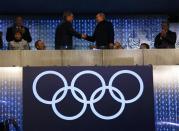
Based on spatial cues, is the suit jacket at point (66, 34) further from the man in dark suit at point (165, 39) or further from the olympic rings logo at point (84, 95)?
the man in dark suit at point (165, 39)

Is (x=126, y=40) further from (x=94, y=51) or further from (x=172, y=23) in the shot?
(x=94, y=51)

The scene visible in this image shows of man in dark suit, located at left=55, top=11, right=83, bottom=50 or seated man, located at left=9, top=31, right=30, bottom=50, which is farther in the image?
seated man, located at left=9, top=31, right=30, bottom=50

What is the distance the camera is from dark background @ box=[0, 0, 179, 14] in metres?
16.1

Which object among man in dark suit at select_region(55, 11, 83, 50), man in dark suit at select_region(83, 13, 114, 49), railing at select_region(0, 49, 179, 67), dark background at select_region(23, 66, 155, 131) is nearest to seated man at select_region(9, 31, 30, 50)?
railing at select_region(0, 49, 179, 67)

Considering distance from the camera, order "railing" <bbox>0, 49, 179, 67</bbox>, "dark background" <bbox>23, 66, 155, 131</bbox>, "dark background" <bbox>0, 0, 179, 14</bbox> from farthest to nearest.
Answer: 1. "dark background" <bbox>0, 0, 179, 14</bbox>
2. "railing" <bbox>0, 49, 179, 67</bbox>
3. "dark background" <bbox>23, 66, 155, 131</bbox>

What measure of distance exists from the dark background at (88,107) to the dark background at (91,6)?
18.1 feet

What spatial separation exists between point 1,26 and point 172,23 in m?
5.92

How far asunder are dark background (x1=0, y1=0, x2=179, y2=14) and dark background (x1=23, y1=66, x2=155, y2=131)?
217 inches

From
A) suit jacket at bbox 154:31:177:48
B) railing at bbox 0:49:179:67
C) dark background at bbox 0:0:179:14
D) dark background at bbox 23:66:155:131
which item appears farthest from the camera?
dark background at bbox 0:0:179:14

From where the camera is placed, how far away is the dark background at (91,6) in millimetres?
16119

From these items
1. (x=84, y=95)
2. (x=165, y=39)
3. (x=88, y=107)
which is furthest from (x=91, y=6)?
(x=88, y=107)

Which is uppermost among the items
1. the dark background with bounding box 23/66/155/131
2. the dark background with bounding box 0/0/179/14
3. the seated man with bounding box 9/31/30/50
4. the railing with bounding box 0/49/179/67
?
the dark background with bounding box 0/0/179/14

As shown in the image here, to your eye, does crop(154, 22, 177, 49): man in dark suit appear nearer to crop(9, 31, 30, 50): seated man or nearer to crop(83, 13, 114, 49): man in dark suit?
crop(83, 13, 114, 49): man in dark suit

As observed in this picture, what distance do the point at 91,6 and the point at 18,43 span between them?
201 inches
